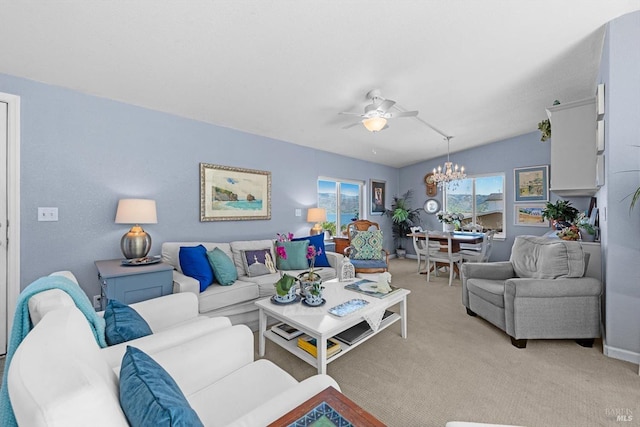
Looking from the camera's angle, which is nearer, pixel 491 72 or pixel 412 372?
pixel 412 372

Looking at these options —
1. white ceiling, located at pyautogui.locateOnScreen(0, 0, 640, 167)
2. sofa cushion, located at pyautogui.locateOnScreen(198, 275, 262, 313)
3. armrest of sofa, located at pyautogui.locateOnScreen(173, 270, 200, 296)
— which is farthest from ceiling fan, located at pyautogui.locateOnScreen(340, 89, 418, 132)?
armrest of sofa, located at pyautogui.locateOnScreen(173, 270, 200, 296)

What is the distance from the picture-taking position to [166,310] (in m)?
1.93

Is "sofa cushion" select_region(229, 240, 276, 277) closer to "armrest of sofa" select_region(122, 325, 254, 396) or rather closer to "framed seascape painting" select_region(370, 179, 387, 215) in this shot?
"armrest of sofa" select_region(122, 325, 254, 396)

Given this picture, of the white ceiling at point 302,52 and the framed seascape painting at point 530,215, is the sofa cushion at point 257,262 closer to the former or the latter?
the white ceiling at point 302,52

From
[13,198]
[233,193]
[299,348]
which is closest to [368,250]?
[233,193]

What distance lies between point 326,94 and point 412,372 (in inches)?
109

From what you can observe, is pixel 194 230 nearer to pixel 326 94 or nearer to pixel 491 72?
pixel 326 94

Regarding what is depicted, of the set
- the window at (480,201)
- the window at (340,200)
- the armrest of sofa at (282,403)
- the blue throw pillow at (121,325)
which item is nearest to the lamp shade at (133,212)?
the blue throw pillow at (121,325)

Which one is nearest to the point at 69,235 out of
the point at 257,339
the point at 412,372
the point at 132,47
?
the point at 132,47

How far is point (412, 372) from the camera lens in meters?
2.09

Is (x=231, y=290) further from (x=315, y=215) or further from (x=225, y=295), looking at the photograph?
(x=315, y=215)

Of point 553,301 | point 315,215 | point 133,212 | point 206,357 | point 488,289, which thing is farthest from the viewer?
point 315,215

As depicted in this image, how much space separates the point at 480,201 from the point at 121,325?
6.48m

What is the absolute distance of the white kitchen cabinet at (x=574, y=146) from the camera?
2760 mm
